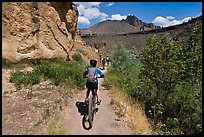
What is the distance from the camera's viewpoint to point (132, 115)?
752 centimetres

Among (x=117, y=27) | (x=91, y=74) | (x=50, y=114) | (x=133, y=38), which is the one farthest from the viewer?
(x=117, y=27)

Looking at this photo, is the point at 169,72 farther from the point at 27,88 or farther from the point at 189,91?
the point at 27,88

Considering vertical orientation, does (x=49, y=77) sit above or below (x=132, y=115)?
below

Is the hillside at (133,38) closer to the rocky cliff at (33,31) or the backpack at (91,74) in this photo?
the rocky cliff at (33,31)

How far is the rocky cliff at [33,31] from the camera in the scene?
13.3 metres

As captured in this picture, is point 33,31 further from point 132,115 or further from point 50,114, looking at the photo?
point 132,115

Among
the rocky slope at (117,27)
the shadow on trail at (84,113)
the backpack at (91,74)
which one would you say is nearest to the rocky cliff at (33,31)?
the shadow on trail at (84,113)

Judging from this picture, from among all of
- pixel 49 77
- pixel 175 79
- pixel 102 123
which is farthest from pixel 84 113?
pixel 49 77

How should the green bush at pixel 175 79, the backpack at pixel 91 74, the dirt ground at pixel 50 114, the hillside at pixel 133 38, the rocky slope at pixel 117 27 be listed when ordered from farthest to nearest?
the rocky slope at pixel 117 27, the hillside at pixel 133 38, the green bush at pixel 175 79, the backpack at pixel 91 74, the dirt ground at pixel 50 114

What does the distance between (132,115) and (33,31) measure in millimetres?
8706

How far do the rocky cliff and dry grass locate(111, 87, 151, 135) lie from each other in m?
6.35

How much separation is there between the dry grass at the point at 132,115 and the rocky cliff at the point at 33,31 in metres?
6.35

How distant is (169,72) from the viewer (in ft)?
28.1

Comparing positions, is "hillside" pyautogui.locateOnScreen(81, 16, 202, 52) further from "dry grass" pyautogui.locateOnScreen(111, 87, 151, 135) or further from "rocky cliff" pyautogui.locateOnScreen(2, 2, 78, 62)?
"dry grass" pyautogui.locateOnScreen(111, 87, 151, 135)
